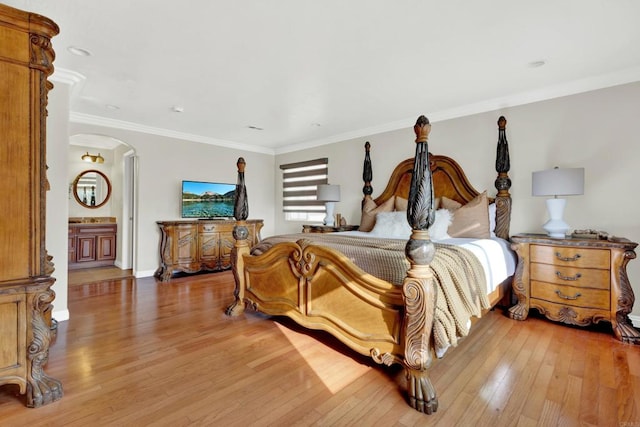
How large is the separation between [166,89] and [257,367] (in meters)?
2.93

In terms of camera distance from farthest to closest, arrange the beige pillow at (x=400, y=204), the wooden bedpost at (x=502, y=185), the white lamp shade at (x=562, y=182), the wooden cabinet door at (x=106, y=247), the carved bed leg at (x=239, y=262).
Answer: the wooden cabinet door at (x=106, y=247)
the beige pillow at (x=400, y=204)
the wooden bedpost at (x=502, y=185)
the carved bed leg at (x=239, y=262)
the white lamp shade at (x=562, y=182)

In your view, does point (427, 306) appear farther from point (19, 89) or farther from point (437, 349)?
point (19, 89)

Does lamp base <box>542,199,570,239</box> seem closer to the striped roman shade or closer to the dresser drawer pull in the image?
the dresser drawer pull

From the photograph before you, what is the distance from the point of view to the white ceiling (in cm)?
196

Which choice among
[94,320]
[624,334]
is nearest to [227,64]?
[94,320]

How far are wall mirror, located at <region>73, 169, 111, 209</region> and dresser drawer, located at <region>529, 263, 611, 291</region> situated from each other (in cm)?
765

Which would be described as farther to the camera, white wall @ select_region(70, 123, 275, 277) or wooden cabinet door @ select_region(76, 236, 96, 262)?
wooden cabinet door @ select_region(76, 236, 96, 262)

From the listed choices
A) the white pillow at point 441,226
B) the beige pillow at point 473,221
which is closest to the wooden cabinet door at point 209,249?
the white pillow at point 441,226

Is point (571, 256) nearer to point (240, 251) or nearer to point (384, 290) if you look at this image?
point (384, 290)

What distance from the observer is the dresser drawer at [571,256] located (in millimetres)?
2586

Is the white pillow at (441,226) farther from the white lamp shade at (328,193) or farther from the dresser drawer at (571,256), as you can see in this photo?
the white lamp shade at (328,193)

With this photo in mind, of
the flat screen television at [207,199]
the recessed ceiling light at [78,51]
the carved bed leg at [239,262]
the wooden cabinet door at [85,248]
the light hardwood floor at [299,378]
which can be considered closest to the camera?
the light hardwood floor at [299,378]

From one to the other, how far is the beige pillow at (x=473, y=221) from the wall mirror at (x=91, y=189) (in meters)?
6.86

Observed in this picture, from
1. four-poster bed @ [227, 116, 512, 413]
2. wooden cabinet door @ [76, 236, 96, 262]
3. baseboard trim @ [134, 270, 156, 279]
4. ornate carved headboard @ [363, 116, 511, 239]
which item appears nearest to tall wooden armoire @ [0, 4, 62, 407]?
A: four-poster bed @ [227, 116, 512, 413]
